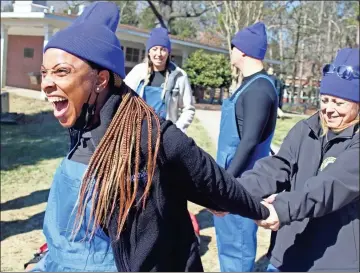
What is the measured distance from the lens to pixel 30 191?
6641 millimetres

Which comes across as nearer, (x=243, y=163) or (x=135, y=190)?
(x=135, y=190)

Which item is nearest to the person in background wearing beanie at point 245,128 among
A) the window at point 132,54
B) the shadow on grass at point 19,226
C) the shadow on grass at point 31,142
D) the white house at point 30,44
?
the shadow on grass at point 19,226

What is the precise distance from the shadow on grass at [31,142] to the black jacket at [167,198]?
665cm

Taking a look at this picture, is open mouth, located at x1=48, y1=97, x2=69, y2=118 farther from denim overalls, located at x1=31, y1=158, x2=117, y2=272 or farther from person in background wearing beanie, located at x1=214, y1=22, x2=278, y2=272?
person in background wearing beanie, located at x1=214, y1=22, x2=278, y2=272

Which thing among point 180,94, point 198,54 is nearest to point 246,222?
point 180,94

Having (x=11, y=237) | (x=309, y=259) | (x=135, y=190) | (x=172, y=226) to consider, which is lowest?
(x=11, y=237)

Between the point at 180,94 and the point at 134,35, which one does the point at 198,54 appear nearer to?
the point at 134,35

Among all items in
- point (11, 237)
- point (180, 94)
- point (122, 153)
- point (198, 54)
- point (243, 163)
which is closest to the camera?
point (122, 153)

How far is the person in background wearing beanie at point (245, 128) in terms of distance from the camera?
10.4 feet

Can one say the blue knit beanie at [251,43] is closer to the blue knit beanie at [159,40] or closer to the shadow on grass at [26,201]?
the blue knit beanie at [159,40]

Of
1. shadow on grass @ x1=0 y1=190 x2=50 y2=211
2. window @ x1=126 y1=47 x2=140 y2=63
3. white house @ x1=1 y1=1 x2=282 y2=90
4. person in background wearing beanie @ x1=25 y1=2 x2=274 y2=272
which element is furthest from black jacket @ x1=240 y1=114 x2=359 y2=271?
window @ x1=126 y1=47 x2=140 y2=63

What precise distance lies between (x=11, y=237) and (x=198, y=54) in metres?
17.1

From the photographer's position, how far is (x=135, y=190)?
1.69 m

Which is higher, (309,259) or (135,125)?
(135,125)
